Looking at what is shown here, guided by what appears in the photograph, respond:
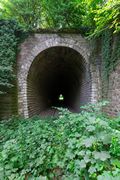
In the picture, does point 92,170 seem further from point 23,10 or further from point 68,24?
point 23,10

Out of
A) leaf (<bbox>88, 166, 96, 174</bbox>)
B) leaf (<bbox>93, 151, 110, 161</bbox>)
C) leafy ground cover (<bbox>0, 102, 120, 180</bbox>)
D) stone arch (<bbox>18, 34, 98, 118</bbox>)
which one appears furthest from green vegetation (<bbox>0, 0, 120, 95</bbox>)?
leaf (<bbox>88, 166, 96, 174</bbox>)

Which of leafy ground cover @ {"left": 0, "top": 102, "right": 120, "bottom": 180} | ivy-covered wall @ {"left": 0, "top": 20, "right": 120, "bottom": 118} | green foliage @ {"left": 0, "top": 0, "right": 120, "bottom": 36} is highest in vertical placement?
green foliage @ {"left": 0, "top": 0, "right": 120, "bottom": 36}

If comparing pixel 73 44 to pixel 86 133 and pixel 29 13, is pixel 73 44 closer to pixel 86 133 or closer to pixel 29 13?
pixel 86 133

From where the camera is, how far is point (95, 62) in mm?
6719

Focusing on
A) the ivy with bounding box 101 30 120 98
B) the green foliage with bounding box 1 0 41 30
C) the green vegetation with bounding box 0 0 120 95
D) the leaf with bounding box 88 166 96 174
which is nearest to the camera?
the leaf with bounding box 88 166 96 174

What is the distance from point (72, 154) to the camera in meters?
2.26

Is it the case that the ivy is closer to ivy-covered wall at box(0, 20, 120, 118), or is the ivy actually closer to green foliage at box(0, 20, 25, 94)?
ivy-covered wall at box(0, 20, 120, 118)

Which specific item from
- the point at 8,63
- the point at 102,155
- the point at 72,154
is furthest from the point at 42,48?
the point at 102,155

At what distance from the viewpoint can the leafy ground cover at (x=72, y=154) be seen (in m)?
1.81

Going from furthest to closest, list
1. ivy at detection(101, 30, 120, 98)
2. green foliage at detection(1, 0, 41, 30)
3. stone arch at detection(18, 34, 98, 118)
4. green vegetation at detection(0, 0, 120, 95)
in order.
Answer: green foliage at detection(1, 0, 41, 30) → stone arch at detection(18, 34, 98, 118) → ivy at detection(101, 30, 120, 98) → green vegetation at detection(0, 0, 120, 95)

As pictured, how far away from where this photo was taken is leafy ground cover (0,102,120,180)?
1.81 metres

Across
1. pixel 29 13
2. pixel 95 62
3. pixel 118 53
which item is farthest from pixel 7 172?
pixel 29 13

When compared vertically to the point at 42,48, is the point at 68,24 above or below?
above

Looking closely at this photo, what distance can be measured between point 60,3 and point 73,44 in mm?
3248
